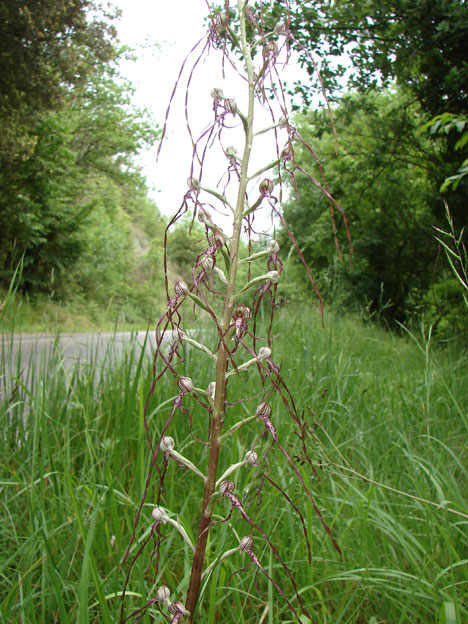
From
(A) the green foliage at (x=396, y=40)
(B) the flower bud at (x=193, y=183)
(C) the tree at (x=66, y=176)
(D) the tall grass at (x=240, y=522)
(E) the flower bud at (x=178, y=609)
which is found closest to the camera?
(E) the flower bud at (x=178, y=609)

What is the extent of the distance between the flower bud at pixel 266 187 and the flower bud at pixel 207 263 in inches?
6.7

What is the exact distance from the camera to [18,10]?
11219 mm

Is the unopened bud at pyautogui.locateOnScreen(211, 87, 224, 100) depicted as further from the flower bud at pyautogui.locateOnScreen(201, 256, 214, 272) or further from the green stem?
the flower bud at pyautogui.locateOnScreen(201, 256, 214, 272)

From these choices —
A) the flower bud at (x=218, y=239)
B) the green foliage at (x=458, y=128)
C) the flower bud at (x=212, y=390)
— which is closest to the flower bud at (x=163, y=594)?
the flower bud at (x=212, y=390)

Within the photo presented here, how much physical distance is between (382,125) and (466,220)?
341cm

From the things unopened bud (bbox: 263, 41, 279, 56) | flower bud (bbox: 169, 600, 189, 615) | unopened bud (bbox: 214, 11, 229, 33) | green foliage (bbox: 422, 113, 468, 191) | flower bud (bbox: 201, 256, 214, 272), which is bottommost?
flower bud (bbox: 169, 600, 189, 615)

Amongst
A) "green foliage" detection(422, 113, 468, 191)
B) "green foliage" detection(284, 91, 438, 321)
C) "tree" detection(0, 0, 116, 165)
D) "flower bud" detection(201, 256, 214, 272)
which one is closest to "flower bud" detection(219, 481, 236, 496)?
"flower bud" detection(201, 256, 214, 272)

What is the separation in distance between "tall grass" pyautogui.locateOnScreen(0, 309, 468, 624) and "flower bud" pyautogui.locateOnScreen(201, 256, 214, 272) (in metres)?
0.50

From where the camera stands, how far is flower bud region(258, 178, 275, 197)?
925mm

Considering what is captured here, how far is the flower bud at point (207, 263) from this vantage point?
883mm

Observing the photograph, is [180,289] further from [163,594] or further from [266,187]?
[163,594]

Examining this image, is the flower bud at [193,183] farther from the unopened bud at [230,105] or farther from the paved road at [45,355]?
the paved road at [45,355]

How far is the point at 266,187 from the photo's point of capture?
3.05ft

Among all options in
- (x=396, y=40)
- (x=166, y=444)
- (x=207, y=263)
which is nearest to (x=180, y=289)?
(x=207, y=263)
